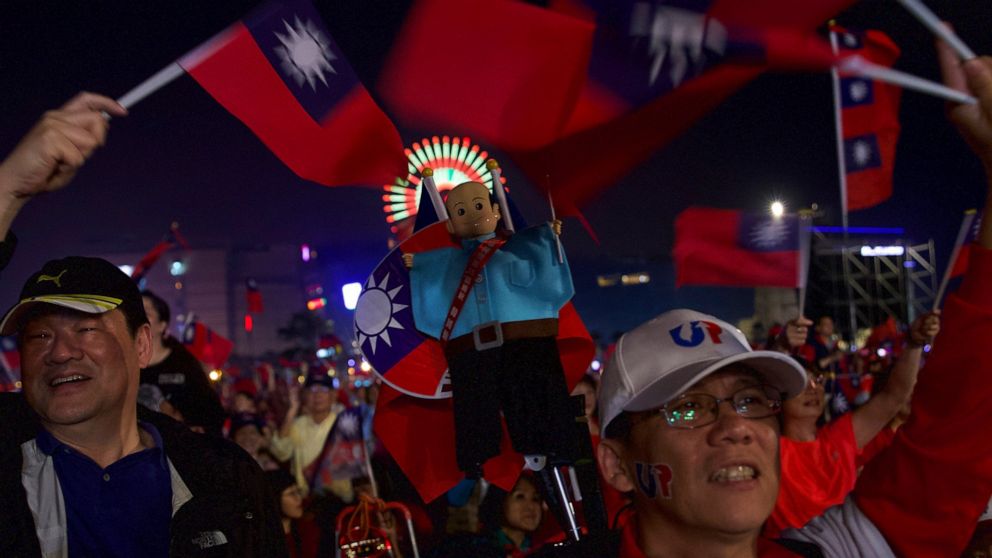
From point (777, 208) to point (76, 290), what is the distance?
447 cm

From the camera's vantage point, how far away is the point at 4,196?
2.15m

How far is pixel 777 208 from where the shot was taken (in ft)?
18.7

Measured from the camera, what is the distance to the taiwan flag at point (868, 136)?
6.75 meters

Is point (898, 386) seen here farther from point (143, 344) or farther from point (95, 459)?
point (95, 459)

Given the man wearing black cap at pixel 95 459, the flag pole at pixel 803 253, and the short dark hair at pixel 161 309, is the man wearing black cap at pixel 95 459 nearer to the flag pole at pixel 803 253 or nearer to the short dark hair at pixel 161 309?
the short dark hair at pixel 161 309

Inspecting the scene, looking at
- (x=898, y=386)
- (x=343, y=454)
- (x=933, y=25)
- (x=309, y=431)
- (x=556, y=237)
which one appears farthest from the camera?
(x=309, y=431)

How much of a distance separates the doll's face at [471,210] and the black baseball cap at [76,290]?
192 cm

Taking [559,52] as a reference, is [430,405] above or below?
below

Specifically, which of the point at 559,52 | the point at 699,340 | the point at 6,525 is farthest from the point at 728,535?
the point at 559,52

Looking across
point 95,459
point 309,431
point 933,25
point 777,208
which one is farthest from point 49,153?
point 309,431

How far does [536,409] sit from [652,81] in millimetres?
1553

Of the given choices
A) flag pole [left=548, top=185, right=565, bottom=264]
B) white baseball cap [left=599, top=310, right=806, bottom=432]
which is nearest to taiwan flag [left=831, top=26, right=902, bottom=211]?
flag pole [left=548, top=185, right=565, bottom=264]

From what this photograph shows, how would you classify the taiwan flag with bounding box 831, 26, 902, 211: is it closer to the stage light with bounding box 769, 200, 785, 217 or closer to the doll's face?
the stage light with bounding box 769, 200, 785, 217

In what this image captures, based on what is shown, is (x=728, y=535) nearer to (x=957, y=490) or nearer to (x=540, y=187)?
(x=957, y=490)
